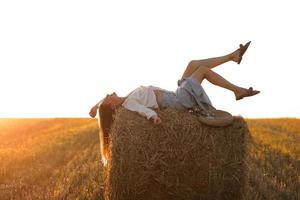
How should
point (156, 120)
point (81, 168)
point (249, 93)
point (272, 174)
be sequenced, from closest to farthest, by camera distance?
point (156, 120) → point (249, 93) → point (272, 174) → point (81, 168)

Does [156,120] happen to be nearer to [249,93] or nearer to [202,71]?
[202,71]

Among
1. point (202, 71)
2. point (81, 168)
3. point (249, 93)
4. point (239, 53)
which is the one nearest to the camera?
point (249, 93)

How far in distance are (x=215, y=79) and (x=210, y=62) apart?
0.31m

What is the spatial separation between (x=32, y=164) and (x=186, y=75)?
669 centimetres

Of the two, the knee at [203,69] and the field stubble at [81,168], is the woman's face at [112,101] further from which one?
the field stubble at [81,168]

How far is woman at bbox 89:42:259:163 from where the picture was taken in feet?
25.4

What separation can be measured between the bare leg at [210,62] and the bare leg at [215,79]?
0.08 m

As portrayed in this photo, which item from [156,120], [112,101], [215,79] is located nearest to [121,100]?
[112,101]

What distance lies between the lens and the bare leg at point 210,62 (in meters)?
7.93

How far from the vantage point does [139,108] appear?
749cm

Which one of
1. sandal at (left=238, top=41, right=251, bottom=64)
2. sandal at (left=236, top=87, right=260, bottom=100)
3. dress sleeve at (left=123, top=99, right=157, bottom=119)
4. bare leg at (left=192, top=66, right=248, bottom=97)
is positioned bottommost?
dress sleeve at (left=123, top=99, right=157, bottom=119)

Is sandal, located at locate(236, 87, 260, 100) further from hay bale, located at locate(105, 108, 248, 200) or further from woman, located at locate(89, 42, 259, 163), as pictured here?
hay bale, located at locate(105, 108, 248, 200)

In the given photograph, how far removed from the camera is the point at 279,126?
18828 mm

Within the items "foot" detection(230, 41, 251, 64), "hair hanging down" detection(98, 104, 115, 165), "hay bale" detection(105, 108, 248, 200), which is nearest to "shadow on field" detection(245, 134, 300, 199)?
"hay bale" detection(105, 108, 248, 200)
